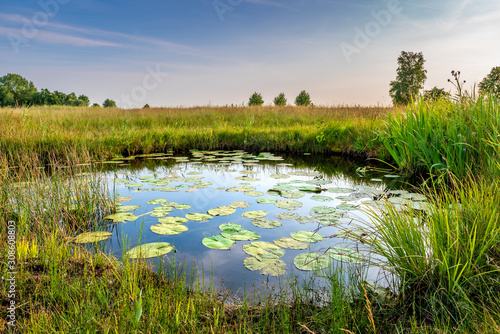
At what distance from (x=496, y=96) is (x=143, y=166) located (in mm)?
6275

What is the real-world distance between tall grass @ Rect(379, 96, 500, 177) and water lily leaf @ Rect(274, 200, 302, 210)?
150 cm

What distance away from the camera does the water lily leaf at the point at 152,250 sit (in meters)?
2.34

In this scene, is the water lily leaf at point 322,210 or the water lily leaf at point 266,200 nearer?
the water lily leaf at point 322,210

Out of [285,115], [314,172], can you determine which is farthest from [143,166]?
[285,115]

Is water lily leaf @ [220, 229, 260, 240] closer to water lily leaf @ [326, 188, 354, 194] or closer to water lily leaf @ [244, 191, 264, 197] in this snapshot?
water lily leaf @ [244, 191, 264, 197]

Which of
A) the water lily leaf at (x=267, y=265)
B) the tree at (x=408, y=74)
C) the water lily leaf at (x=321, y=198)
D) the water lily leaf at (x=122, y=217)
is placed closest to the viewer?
the water lily leaf at (x=267, y=265)

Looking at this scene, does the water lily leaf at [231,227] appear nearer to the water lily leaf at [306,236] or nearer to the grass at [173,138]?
the water lily leaf at [306,236]

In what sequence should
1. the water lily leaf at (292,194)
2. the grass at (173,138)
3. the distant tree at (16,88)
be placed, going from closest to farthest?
1. the water lily leaf at (292,194)
2. the grass at (173,138)
3. the distant tree at (16,88)

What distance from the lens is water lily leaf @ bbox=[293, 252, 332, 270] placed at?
219 centimetres

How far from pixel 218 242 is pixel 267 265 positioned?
1.93ft

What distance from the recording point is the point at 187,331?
1.49 meters

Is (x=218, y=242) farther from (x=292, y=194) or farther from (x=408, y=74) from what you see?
(x=408, y=74)

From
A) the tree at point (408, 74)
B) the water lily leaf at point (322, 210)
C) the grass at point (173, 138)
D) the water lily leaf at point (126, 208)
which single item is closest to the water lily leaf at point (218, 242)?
the water lily leaf at point (322, 210)

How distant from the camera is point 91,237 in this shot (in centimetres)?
273
